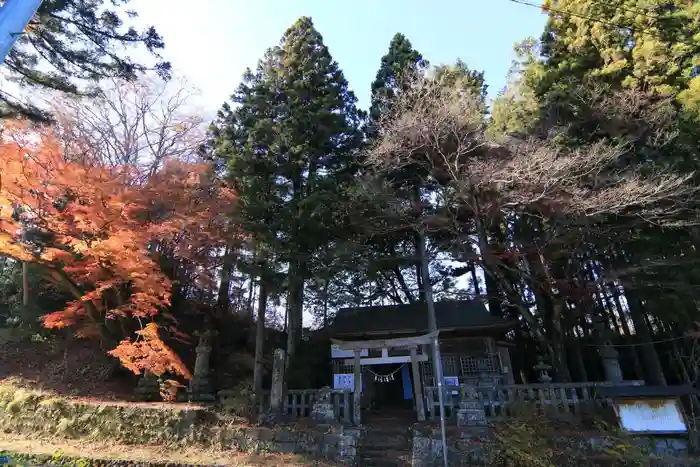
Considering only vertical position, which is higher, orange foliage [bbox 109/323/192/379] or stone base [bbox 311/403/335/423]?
orange foliage [bbox 109/323/192/379]

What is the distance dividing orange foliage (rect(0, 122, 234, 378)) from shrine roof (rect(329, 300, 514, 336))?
6.43 metres

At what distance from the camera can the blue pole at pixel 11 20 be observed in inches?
125

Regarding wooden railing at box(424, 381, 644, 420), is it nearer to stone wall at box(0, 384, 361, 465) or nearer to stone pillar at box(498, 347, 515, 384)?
stone wall at box(0, 384, 361, 465)

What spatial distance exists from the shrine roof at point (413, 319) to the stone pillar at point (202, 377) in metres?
4.79

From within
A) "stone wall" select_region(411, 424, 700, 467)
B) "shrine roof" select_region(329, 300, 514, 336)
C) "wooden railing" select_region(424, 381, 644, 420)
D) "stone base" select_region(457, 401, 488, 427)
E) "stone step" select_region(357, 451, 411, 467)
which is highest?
"shrine roof" select_region(329, 300, 514, 336)

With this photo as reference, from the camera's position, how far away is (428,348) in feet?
41.3

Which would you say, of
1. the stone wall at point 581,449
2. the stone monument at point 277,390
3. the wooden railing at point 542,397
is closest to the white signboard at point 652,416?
the stone wall at point 581,449

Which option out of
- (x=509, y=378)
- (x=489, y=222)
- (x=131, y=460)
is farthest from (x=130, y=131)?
(x=509, y=378)

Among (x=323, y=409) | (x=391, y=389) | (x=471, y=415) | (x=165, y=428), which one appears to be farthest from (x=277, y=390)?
(x=391, y=389)

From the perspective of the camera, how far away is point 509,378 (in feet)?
43.5

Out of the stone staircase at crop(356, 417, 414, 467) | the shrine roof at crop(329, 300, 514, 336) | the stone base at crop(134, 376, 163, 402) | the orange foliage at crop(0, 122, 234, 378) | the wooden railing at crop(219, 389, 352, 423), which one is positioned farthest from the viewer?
the shrine roof at crop(329, 300, 514, 336)

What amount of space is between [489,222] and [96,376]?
13061 mm

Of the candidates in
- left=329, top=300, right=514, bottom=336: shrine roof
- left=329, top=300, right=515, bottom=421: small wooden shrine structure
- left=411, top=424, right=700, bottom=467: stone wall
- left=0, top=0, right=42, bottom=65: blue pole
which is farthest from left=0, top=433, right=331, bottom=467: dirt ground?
left=0, top=0, right=42, bottom=65: blue pole

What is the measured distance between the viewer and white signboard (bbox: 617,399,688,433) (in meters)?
7.36
